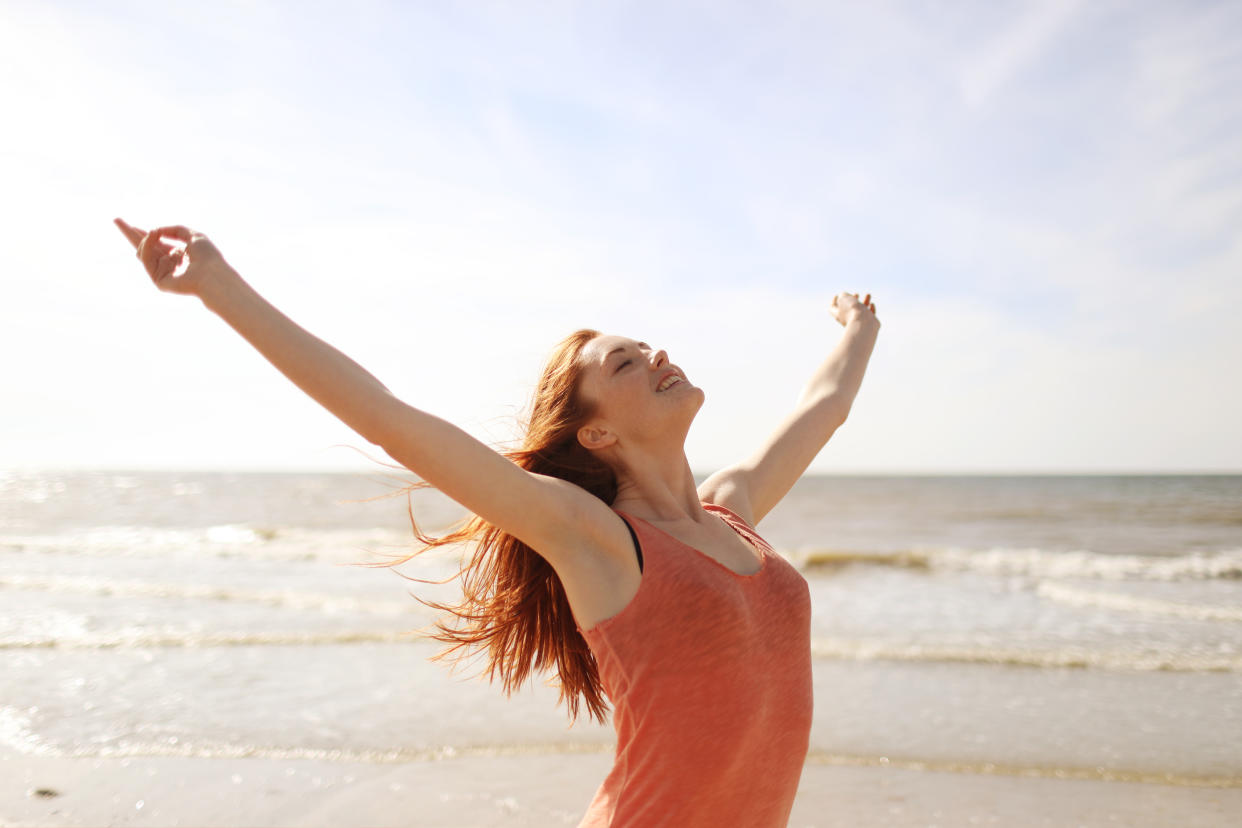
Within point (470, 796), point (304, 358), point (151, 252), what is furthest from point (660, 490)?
point (470, 796)

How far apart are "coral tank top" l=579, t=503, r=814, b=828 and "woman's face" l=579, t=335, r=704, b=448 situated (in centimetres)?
27

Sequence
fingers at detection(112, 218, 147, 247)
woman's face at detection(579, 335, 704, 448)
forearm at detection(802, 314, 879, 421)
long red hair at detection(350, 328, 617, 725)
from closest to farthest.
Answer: fingers at detection(112, 218, 147, 247) → woman's face at detection(579, 335, 704, 448) → long red hair at detection(350, 328, 617, 725) → forearm at detection(802, 314, 879, 421)

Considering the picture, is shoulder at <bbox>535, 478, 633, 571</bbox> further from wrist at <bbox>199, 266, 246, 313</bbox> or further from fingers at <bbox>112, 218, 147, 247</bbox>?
fingers at <bbox>112, 218, 147, 247</bbox>

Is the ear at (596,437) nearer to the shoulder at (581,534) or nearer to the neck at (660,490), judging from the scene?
the neck at (660,490)

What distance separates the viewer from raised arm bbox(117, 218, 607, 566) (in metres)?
1.77

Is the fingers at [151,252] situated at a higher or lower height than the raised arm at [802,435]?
lower

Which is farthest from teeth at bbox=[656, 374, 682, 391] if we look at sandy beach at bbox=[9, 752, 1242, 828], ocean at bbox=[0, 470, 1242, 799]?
sandy beach at bbox=[9, 752, 1242, 828]

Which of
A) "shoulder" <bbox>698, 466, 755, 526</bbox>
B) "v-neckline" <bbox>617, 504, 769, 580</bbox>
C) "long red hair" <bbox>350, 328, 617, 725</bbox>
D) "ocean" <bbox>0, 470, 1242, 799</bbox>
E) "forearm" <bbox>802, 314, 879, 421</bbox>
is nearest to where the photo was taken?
"v-neckline" <bbox>617, 504, 769, 580</bbox>

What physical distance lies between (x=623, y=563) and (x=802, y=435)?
1.09m

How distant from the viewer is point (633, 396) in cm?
230

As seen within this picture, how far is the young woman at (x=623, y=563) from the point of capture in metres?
1.81

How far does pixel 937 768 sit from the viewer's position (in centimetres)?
552

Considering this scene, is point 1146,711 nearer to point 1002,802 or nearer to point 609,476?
point 1002,802

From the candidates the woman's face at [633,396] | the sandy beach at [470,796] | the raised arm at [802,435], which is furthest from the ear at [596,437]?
the sandy beach at [470,796]
